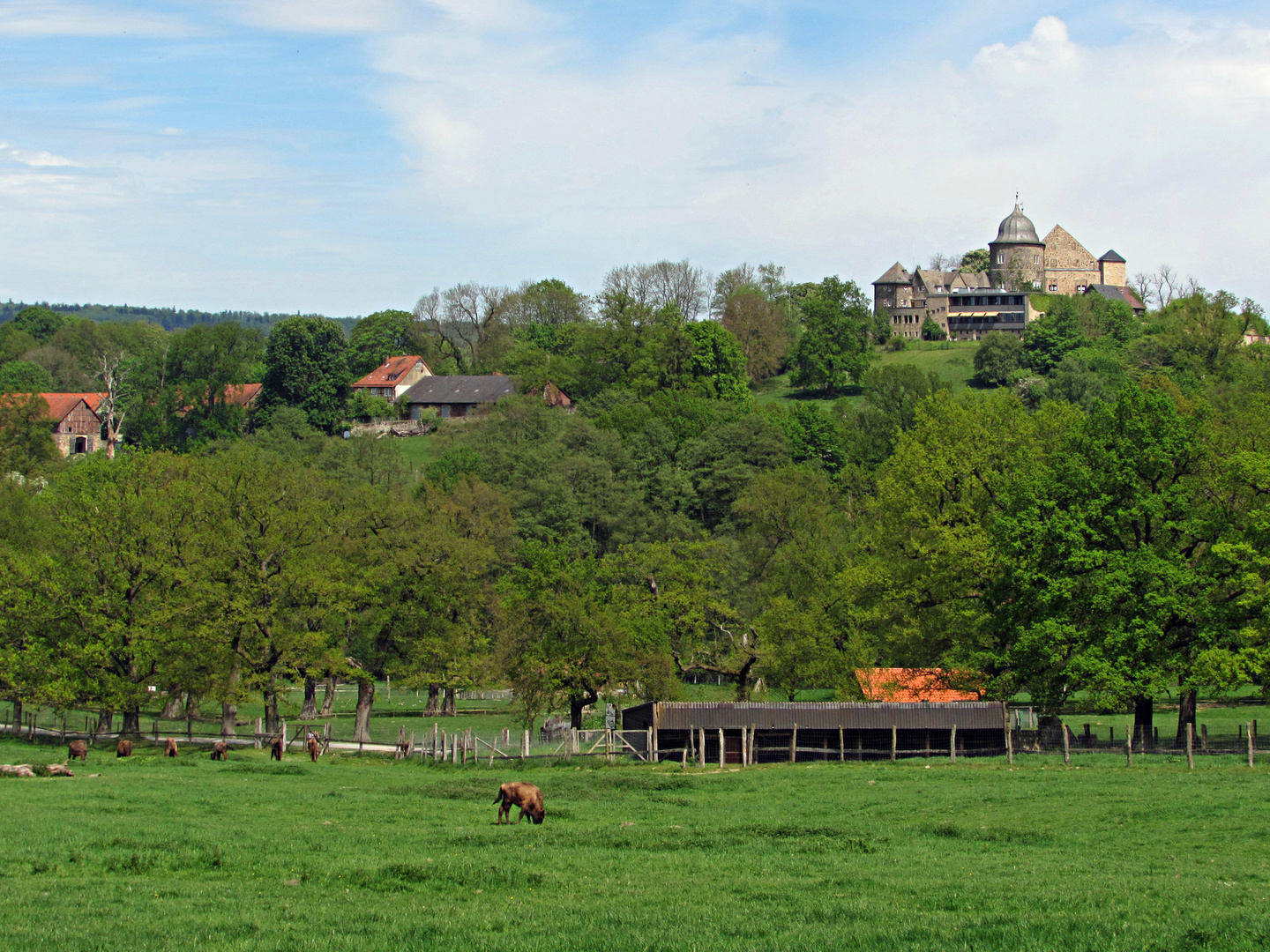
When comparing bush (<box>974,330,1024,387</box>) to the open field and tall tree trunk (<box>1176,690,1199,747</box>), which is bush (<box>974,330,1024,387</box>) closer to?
tall tree trunk (<box>1176,690,1199,747</box>)

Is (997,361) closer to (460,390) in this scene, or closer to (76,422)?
(460,390)

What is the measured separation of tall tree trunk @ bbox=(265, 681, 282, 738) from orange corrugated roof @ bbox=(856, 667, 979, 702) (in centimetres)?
2678

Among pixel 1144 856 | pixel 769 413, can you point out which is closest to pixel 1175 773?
pixel 1144 856

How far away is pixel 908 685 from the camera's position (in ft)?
190

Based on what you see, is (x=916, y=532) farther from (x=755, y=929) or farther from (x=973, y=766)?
(x=755, y=929)

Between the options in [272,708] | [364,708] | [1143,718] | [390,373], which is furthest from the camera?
[390,373]

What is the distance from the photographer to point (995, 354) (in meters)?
161

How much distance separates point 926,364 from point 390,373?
74.5 meters

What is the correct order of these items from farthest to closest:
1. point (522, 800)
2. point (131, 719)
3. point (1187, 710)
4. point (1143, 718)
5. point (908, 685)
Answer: point (908, 685)
point (131, 719)
point (1187, 710)
point (1143, 718)
point (522, 800)

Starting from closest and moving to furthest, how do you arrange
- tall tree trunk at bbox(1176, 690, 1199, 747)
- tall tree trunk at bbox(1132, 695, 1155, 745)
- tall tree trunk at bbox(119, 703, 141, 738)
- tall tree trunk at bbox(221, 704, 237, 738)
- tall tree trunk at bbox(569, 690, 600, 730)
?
tall tree trunk at bbox(1132, 695, 1155, 745)
tall tree trunk at bbox(1176, 690, 1199, 747)
tall tree trunk at bbox(119, 703, 141, 738)
tall tree trunk at bbox(221, 704, 237, 738)
tall tree trunk at bbox(569, 690, 600, 730)

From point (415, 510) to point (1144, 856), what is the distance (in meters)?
50.7

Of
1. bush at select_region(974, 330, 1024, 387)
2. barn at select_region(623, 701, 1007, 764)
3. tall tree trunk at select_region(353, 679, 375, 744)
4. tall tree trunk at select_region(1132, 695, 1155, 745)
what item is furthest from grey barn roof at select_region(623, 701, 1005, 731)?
bush at select_region(974, 330, 1024, 387)

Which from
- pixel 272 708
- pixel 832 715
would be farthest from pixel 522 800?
pixel 272 708

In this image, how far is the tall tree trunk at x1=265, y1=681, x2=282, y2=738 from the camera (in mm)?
55719
